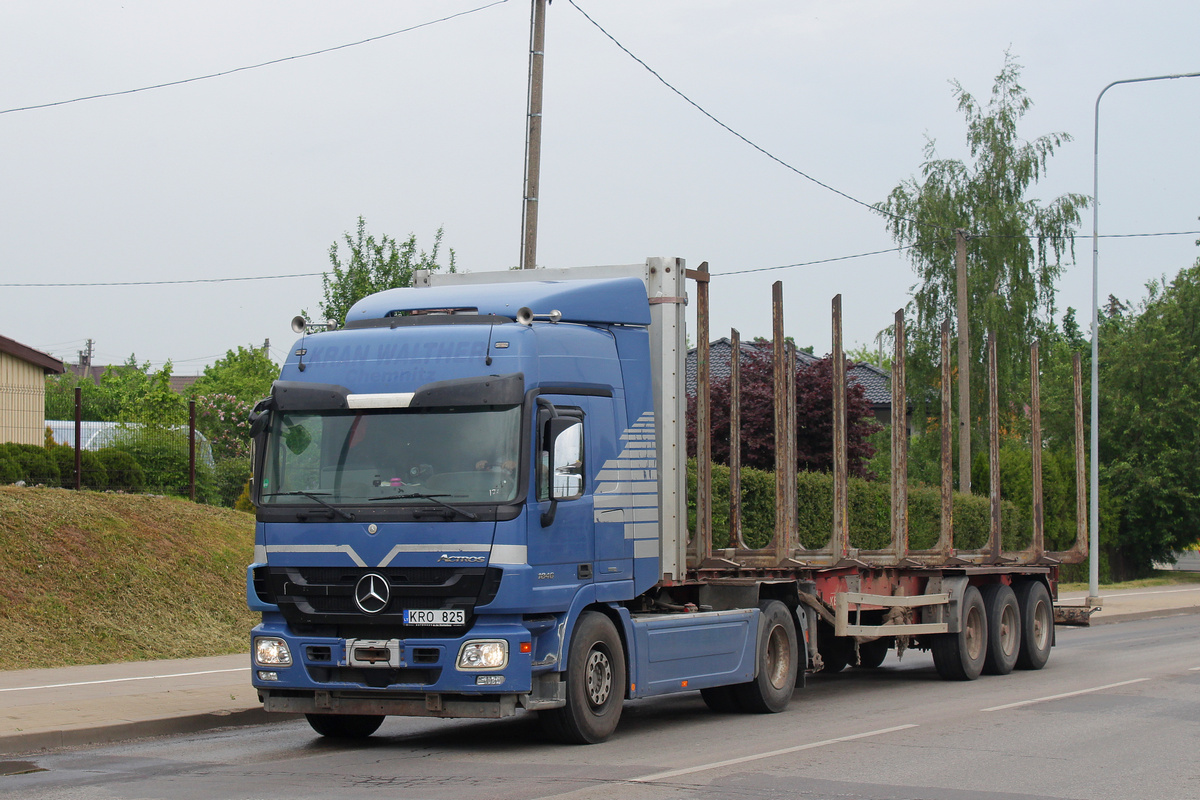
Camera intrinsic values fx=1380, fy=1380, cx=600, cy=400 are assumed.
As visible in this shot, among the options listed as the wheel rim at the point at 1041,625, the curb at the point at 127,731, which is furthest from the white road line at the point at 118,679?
the wheel rim at the point at 1041,625

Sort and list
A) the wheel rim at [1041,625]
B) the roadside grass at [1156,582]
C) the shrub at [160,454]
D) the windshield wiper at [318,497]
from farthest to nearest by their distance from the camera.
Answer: the roadside grass at [1156,582] → the shrub at [160,454] → the wheel rim at [1041,625] → the windshield wiper at [318,497]

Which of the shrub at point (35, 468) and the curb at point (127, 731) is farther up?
the shrub at point (35, 468)

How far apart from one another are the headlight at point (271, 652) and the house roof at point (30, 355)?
74.0 ft

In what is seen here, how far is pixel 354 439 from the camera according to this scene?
10.1 metres

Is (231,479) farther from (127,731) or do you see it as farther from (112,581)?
(127,731)

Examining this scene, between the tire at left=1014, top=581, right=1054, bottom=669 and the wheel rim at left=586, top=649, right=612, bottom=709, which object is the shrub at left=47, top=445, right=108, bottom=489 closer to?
the wheel rim at left=586, top=649, right=612, bottom=709

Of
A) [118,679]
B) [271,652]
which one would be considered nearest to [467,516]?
[271,652]

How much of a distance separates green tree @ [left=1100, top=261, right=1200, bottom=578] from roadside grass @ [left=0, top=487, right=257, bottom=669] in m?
30.6

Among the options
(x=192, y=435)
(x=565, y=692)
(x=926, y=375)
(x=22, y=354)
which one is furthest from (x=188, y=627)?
(x=926, y=375)

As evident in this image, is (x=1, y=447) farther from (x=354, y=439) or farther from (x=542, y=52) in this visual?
(x=354, y=439)

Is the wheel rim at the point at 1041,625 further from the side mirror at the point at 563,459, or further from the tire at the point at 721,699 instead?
the side mirror at the point at 563,459

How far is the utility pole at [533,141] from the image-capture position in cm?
1862

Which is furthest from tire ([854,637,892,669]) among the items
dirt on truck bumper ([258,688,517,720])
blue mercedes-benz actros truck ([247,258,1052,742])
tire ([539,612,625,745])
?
dirt on truck bumper ([258,688,517,720])

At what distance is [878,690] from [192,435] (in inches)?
496
